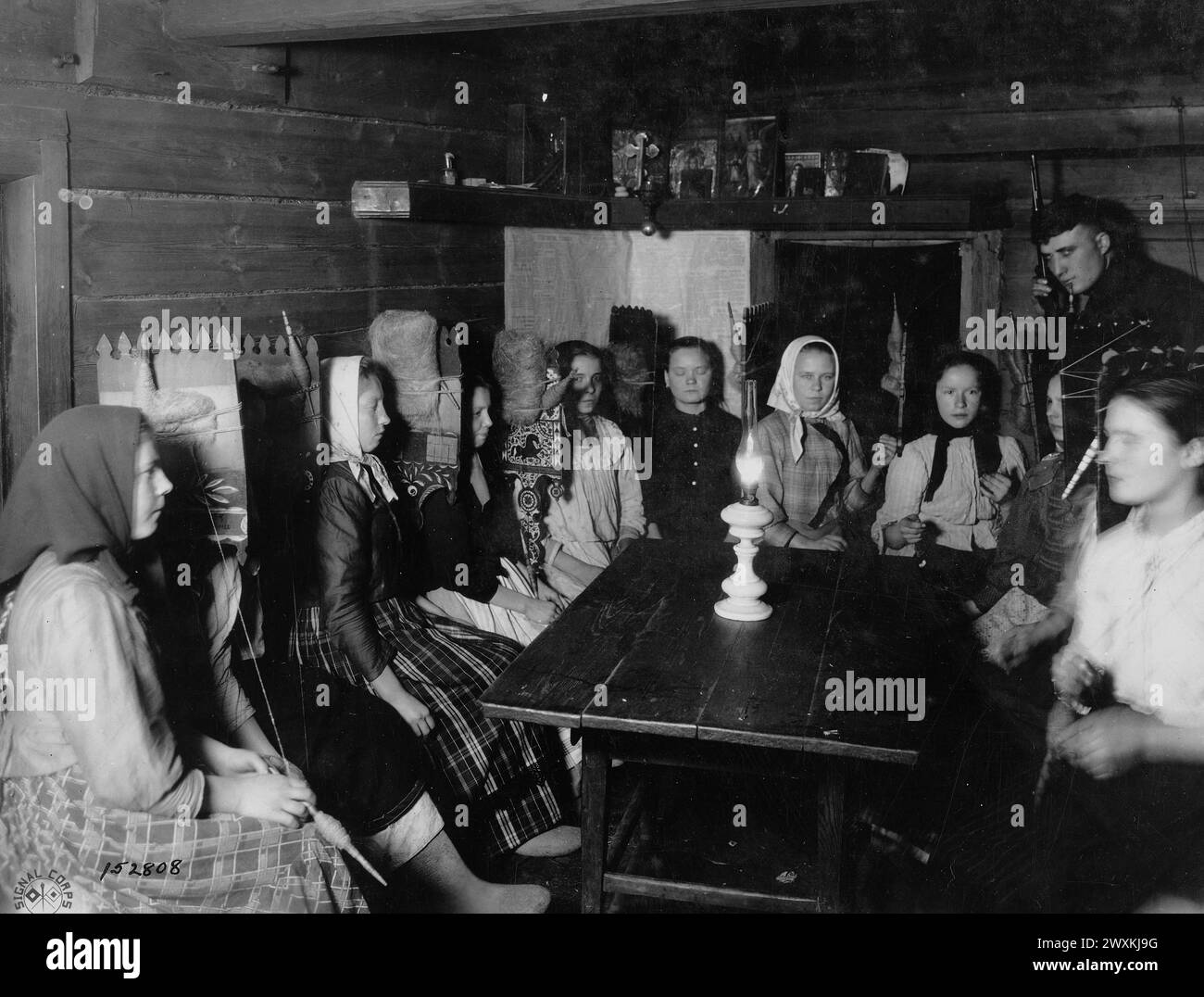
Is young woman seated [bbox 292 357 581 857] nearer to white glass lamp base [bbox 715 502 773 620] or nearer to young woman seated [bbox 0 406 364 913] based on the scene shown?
young woman seated [bbox 0 406 364 913]

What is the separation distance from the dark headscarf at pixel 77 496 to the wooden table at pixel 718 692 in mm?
913

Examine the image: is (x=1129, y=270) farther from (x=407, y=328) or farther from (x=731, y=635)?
(x=407, y=328)

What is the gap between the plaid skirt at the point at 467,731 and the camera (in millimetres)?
3072

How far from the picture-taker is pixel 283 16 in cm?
261

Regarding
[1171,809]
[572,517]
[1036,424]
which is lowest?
[1171,809]

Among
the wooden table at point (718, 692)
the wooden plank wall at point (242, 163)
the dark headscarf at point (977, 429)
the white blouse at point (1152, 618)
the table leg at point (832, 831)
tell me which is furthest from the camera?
the dark headscarf at point (977, 429)

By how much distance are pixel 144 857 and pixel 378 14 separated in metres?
2.00

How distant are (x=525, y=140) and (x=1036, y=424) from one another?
2.07 metres

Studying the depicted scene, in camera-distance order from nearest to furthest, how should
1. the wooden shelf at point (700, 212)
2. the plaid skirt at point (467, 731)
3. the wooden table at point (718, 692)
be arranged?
the wooden table at point (718, 692), the plaid skirt at point (467, 731), the wooden shelf at point (700, 212)

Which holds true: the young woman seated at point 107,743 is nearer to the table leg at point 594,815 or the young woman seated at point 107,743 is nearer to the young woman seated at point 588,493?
the table leg at point 594,815

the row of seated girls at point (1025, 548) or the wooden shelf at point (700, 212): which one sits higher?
the wooden shelf at point (700, 212)

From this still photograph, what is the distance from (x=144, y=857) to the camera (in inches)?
96.5

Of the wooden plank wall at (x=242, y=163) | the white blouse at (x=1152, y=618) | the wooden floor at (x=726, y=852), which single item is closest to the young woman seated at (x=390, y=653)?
the wooden floor at (x=726, y=852)
